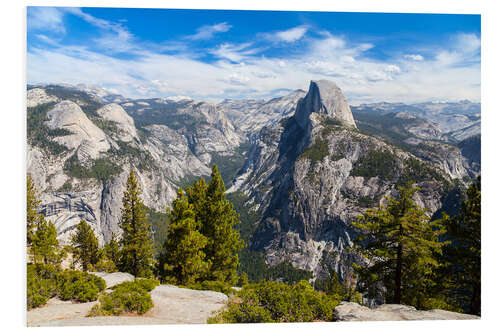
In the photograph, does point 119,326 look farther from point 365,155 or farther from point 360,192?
point 365,155

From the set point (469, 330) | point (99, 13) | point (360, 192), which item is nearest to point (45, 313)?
point (99, 13)

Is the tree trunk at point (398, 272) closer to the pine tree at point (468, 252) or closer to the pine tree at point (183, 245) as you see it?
the pine tree at point (468, 252)

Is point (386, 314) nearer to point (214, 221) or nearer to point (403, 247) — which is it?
point (403, 247)

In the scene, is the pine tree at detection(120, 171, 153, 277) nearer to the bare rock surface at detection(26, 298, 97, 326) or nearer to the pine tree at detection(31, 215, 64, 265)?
the pine tree at detection(31, 215, 64, 265)

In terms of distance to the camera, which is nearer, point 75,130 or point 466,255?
point 466,255

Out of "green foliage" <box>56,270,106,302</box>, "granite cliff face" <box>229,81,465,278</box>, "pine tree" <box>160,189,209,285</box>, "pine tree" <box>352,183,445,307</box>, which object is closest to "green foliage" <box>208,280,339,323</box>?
"pine tree" <box>352,183,445,307</box>

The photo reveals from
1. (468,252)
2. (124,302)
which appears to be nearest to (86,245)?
(124,302)
